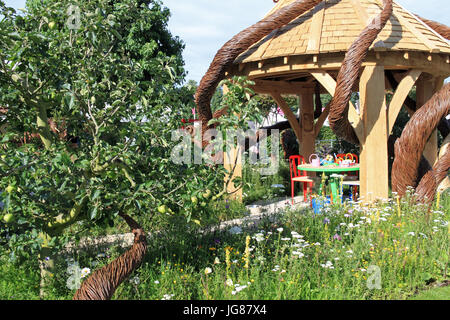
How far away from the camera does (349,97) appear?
6.50 meters

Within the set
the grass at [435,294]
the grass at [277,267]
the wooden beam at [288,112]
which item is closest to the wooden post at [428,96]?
the wooden beam at [288,112]

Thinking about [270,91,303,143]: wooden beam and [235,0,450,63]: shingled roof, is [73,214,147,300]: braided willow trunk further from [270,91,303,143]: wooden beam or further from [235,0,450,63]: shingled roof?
[270,91,303,143]: wooden beam

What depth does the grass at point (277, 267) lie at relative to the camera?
3584 millimetres

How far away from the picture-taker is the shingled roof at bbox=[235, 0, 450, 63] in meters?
6.88

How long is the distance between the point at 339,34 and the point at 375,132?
188cm

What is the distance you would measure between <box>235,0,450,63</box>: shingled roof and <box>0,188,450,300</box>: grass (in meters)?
3.18

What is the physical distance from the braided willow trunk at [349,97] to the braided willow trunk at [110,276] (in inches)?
168

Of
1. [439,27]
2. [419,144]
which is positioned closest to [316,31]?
[419,144]

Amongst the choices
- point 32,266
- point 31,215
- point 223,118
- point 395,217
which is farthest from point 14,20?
point 395,217

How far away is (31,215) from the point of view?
3.10m

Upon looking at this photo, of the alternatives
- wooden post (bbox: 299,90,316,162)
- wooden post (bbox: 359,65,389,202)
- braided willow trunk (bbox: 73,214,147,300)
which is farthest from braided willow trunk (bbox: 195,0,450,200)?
braided willow trunk (bbox: 73,214,147,300)

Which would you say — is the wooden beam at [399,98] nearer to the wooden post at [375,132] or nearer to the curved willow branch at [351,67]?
the wooden post at [375,132]

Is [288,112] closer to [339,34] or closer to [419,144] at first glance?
[339,34]

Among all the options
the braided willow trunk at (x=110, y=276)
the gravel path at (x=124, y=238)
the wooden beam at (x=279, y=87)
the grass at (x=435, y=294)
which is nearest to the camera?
the braided willow trunk at (x=110, y=276)
